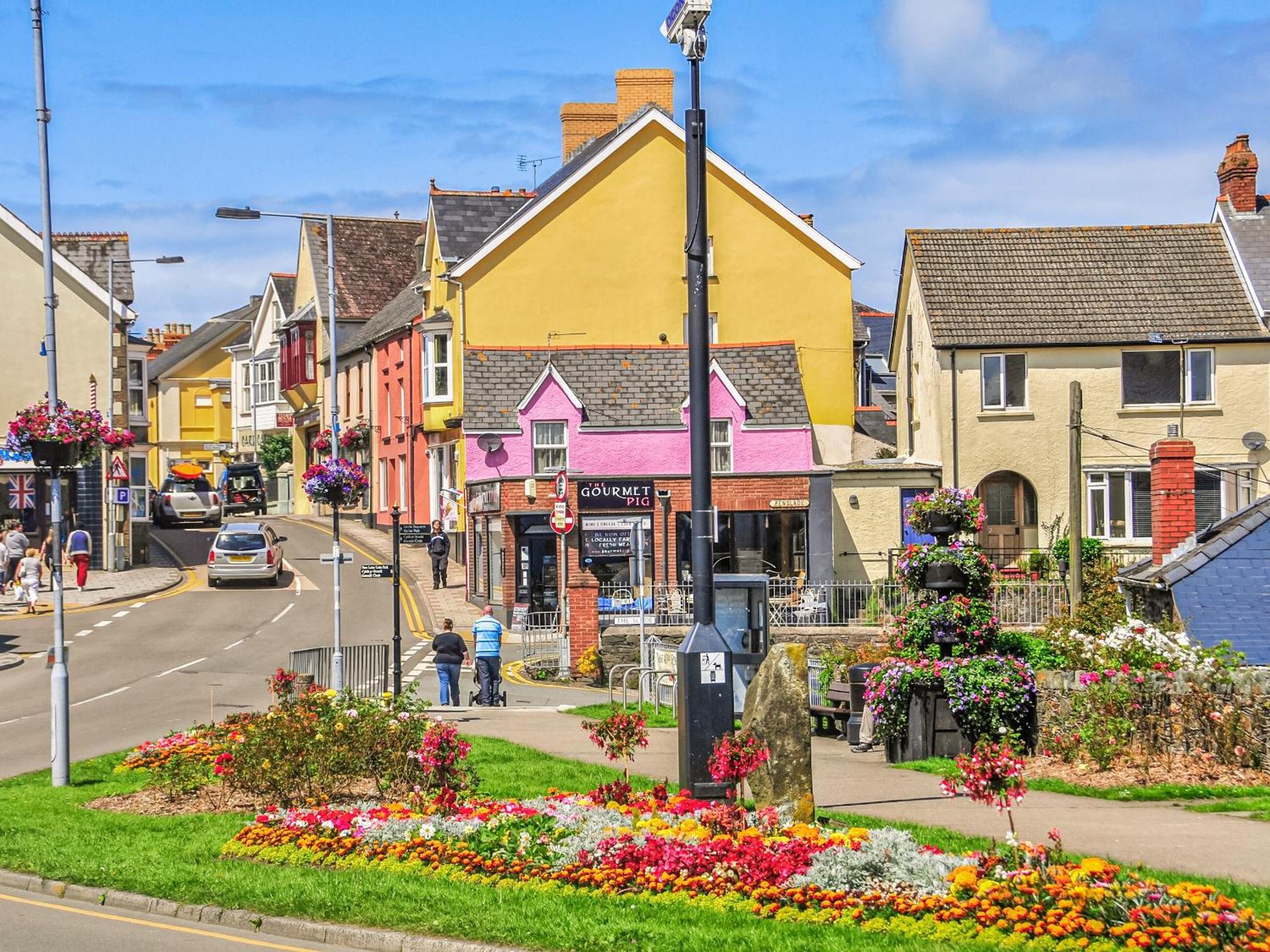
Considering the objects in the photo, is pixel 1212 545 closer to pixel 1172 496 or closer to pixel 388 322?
pixel 1172 496

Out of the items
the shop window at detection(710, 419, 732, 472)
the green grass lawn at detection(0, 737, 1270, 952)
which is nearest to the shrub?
the shop window at detection(710, 419, 732, 472)

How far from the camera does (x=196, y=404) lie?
294ft

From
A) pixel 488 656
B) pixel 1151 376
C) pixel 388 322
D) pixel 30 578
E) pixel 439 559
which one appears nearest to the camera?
pixel 488 656

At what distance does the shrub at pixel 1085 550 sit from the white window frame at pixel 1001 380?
14.4ft

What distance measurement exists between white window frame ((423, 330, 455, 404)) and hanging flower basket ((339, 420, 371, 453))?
7.95 feet

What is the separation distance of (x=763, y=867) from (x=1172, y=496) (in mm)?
17685

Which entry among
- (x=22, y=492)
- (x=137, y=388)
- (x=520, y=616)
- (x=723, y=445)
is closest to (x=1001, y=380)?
(x=723, y=445)

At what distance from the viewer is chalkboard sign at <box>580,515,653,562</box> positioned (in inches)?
1497

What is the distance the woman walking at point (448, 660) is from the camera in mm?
25906

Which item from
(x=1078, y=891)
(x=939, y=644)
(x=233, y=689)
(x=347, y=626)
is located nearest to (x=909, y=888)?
(x=1078, y=891)

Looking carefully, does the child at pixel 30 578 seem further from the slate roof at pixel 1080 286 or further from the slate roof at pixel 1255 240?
the slate roof at pixel 1255 240

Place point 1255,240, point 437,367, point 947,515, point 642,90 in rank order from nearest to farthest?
point 947,515
point 1255,240
point 437,367
point 642,90

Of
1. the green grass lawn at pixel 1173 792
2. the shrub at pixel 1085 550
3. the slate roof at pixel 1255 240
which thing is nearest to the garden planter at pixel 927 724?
→ the green grass lawn at pixel 1173 792

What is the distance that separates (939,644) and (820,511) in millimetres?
20648
